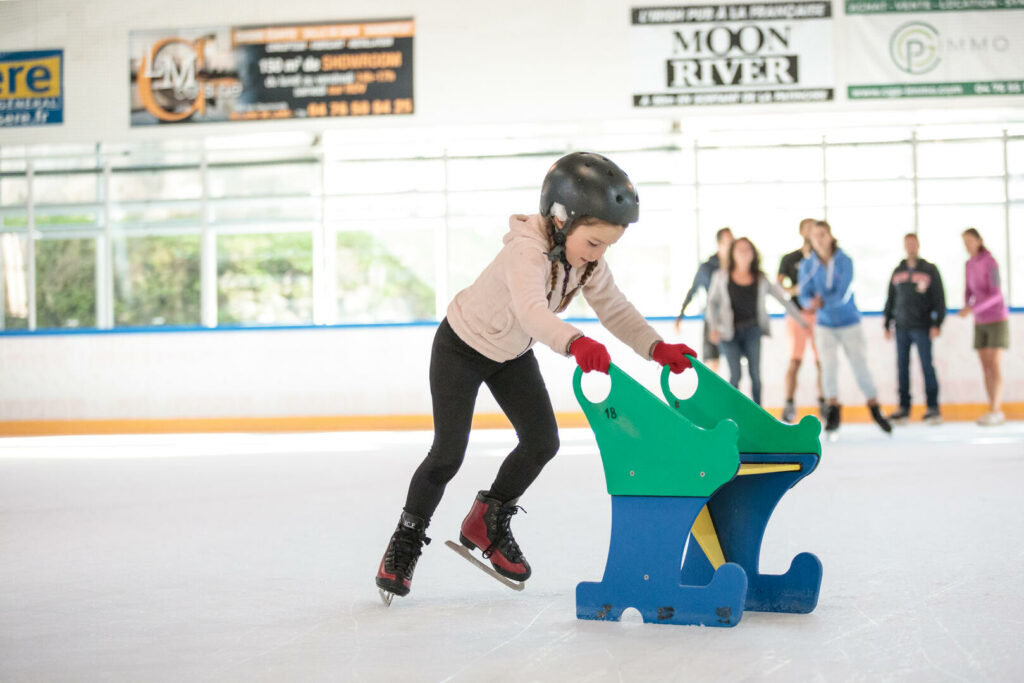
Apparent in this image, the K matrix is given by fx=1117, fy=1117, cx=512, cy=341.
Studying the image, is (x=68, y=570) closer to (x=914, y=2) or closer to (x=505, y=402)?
(x=505, y=402)

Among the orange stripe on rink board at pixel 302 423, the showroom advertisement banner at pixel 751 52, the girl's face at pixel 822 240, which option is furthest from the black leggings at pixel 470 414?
the showroom advertisement banner at pixel 751 52

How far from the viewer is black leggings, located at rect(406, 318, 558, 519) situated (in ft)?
9.02

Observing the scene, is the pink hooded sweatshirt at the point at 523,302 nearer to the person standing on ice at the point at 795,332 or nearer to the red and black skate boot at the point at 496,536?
the red and black skate boot at the point at 496,536

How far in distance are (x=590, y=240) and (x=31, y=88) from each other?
1176 centimetres

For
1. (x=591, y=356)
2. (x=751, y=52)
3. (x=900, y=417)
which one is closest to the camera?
(x=591, y=356)

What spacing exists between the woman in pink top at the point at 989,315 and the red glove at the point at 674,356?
7.14 metres

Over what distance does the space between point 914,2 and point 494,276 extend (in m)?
10.4

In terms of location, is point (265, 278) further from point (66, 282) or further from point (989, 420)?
point (989, 420)

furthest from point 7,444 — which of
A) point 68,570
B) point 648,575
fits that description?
point 648,575

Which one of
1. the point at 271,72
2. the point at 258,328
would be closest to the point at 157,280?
the point at 258,328

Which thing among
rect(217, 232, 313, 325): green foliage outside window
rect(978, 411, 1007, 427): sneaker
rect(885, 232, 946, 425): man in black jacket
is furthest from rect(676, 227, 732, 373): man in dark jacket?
rect(217, 232, 313, 325): green foliage outside window

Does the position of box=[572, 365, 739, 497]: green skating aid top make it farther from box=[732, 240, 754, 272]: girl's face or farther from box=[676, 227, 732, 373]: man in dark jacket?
box=[676, 227, 732, 373]: man in dark jacket

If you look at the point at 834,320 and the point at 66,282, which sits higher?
the point at 66,282

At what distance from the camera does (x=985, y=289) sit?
9000 mm
